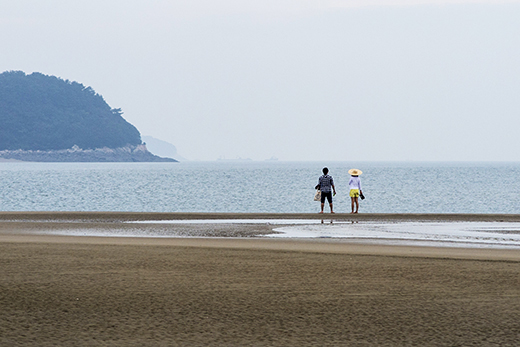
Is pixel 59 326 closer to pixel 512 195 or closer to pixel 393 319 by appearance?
pixel 393 319

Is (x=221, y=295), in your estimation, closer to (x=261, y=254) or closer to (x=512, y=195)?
(x=261, y=254)

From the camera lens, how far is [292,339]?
6297mm

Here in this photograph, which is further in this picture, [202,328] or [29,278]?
[29,278]

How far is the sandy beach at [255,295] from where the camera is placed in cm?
646

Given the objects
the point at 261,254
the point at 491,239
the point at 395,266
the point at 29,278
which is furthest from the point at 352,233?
the point at 29,278

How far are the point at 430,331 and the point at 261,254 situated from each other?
21.9 feet

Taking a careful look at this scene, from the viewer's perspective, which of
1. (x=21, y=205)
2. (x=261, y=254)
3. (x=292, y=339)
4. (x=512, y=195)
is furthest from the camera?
(x=512, y=195)

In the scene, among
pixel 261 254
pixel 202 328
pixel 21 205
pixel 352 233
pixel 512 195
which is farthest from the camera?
pixel 512 195

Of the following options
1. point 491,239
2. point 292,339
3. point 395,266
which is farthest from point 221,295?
point 491,239

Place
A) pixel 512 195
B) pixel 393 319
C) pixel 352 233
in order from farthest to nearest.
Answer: pixel 512 195, pixel 352 233, pixel 393 319

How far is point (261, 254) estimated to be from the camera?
517 inches

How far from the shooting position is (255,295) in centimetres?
861

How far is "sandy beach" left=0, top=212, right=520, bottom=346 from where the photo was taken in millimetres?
6457

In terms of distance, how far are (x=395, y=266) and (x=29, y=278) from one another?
5.59 meters
